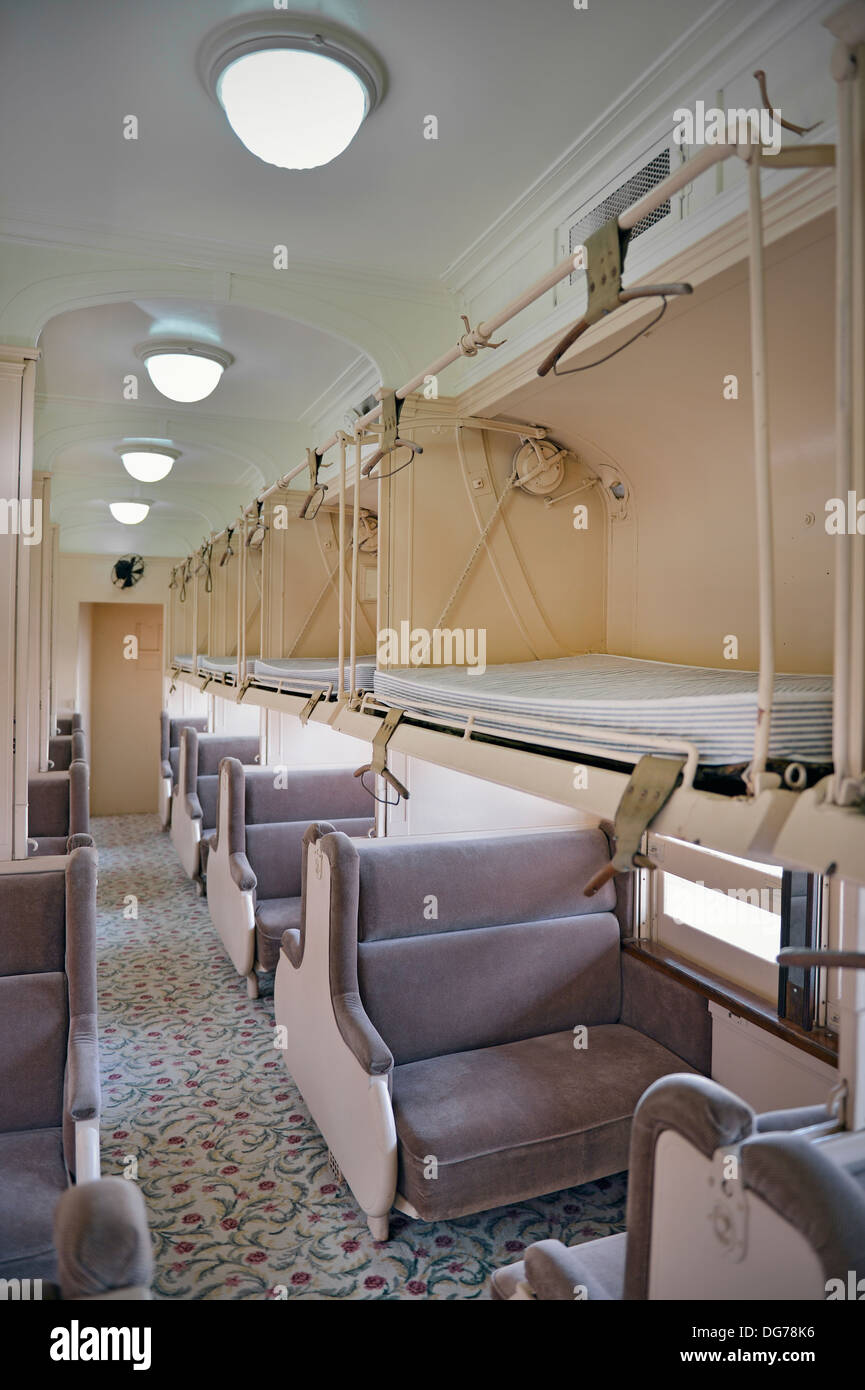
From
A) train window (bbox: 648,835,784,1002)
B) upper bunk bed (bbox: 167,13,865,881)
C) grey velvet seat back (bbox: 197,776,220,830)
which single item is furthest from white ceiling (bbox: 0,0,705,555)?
grey velvet seat back (bbox: 197,776,220,830)

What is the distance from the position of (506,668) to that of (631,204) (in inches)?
60.0

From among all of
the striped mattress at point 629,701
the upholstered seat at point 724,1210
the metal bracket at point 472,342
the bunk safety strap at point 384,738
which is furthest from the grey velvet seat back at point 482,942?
the metal bracket at point 472,342

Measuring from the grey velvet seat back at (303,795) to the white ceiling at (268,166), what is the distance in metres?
2.33

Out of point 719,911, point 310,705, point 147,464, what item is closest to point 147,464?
point 147,464

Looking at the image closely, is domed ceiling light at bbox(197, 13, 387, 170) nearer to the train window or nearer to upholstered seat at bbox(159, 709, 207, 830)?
the train window

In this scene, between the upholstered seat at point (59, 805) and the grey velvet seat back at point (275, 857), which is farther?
the upholstered seat at point (59, 805)

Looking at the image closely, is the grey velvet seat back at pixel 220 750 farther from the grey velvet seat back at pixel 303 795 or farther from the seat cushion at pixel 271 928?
the seat cushion at pixel 271 928

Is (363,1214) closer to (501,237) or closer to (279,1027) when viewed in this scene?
(279,1027)

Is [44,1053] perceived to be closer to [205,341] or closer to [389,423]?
[389,423]

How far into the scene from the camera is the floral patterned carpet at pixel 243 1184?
91.0 inches

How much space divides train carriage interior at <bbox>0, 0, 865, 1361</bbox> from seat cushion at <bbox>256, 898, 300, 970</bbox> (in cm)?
2

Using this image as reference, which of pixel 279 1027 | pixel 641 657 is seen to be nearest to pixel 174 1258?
pixel 279 1027

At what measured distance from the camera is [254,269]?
3.38 metres

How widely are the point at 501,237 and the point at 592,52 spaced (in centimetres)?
94
